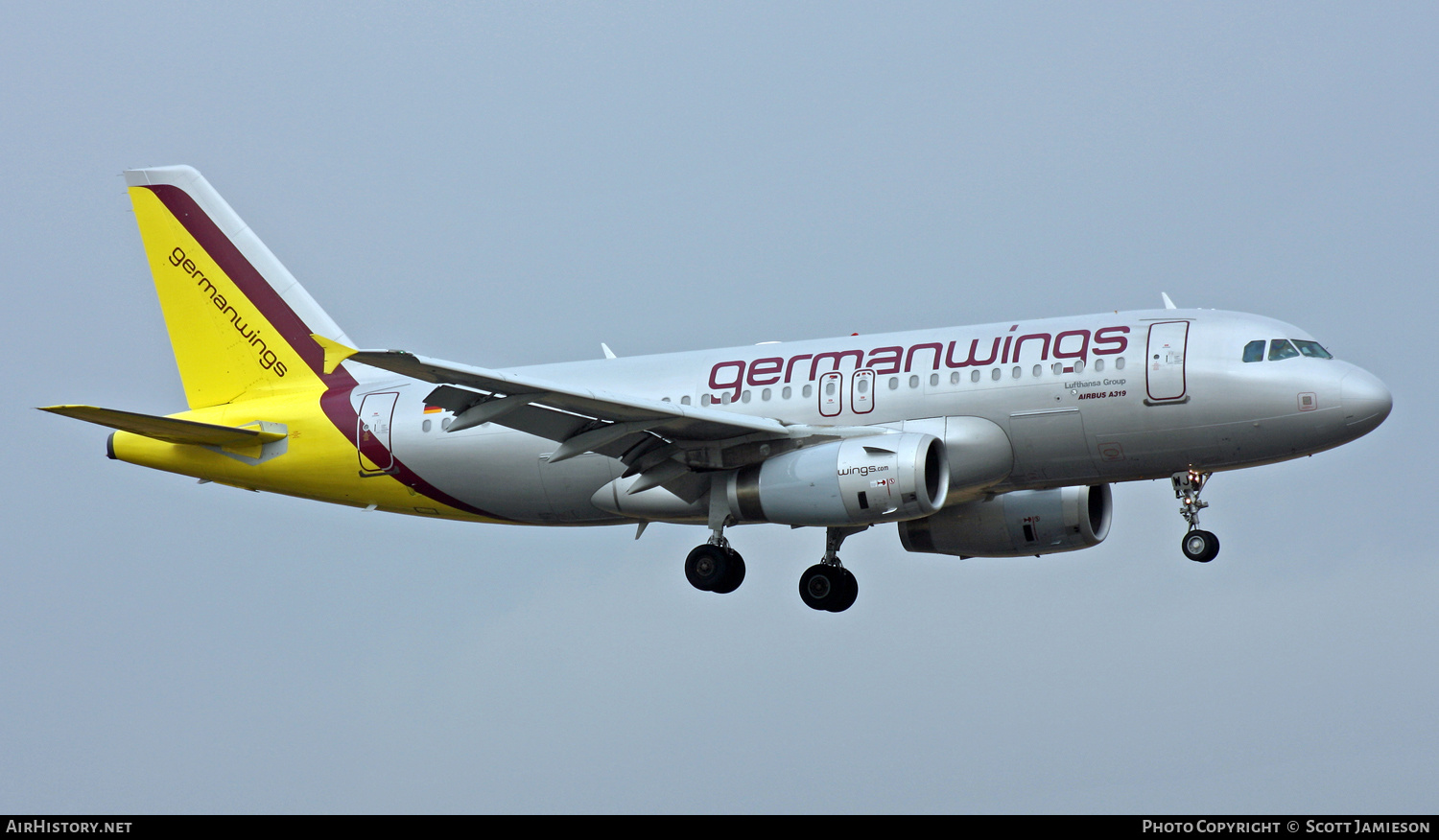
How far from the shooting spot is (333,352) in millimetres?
37719

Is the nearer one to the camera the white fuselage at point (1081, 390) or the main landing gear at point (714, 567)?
the white fuselage at point (1081, 390)

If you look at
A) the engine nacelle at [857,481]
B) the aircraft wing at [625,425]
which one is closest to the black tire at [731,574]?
the aircraft wing at [625,425]

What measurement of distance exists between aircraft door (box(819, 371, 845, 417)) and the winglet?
1084cm

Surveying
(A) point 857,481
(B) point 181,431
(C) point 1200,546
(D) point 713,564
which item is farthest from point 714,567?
(B) point 181,431

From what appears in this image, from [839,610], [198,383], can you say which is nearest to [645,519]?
[839,610]

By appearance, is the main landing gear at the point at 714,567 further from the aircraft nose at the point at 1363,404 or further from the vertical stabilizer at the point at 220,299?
the aircraft nose at the point at 1363,404

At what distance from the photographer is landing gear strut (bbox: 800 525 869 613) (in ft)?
119

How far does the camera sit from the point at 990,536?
3694 centimetres

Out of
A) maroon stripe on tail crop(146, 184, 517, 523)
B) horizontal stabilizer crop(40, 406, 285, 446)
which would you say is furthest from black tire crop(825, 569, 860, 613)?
horizontal stabilizer crop(40, 406, 285, 446)

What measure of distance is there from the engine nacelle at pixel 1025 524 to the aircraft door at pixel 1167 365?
5.39 metres

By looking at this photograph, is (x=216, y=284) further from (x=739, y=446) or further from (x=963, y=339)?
(x=963, y=339)

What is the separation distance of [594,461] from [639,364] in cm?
234

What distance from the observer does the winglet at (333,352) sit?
123 ft

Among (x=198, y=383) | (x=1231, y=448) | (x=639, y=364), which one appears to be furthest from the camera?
(x=198, y=383)
